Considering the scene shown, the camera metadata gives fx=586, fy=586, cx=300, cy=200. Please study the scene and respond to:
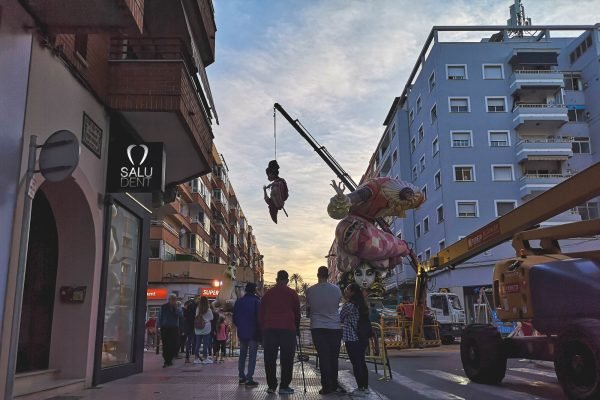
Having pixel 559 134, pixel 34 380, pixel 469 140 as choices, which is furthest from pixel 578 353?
pixel 559 134

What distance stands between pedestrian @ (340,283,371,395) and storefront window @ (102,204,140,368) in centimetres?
417

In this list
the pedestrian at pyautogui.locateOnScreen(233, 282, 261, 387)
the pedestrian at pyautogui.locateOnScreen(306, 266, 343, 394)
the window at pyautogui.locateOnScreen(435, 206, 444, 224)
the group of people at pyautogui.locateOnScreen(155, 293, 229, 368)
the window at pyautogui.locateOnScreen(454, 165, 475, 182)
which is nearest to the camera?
the pedestrian at pyautogui.locateOnScreen(306, 266, 343, 394)

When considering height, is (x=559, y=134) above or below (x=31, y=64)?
above

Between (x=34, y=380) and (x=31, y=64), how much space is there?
4357 millimetres

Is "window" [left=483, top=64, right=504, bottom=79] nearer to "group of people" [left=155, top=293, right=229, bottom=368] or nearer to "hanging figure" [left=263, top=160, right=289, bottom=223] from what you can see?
"hanging figure" [left=263, top=160, right=289, bottom=223]

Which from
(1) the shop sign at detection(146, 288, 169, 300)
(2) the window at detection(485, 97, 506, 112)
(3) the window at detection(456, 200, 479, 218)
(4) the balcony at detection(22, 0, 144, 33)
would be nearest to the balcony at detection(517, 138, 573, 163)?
(2) the window at detection(485, 97, 506, 112)

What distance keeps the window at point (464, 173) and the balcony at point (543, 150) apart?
12.7 feet

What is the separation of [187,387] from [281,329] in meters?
2.01

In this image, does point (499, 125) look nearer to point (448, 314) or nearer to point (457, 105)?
point (457, 105)

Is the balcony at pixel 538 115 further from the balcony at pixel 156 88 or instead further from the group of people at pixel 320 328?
the group of people at pixel 320 328

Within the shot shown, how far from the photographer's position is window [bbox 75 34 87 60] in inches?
358

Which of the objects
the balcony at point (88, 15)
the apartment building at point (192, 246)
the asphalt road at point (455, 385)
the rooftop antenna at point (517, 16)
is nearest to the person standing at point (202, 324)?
the asphalt road at point (455, 385)

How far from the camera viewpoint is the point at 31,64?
7.25 metres

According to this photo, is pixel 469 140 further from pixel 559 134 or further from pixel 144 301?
pixel 144 301
